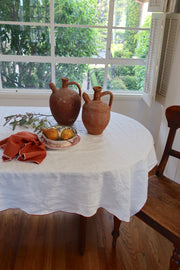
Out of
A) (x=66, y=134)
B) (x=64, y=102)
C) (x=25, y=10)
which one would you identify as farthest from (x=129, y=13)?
(x=66, y=134)

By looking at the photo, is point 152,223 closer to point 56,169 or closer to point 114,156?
point 114,156

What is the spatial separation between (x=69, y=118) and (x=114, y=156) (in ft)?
1.33

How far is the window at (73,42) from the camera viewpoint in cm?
234

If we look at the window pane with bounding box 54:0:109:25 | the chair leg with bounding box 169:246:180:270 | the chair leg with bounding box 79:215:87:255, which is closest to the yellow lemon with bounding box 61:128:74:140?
the chair leg with bounding box 79:215:87:255

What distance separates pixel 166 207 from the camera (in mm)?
1207

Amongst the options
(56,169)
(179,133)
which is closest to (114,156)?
(56,169)

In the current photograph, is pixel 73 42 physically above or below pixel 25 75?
above

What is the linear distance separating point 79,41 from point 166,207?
76.9 inches

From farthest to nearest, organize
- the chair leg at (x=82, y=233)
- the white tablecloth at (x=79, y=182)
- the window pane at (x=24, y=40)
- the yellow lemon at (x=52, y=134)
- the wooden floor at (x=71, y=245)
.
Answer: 1. the window pane at (x=24, y=40)
2. the wooden floor at (x=71, y=245)
3. the chair leg at (x=82, y=233)
4. the yellow lemon at (x=52, y=134)
5. the white tablecloth at (x=79, y=182)

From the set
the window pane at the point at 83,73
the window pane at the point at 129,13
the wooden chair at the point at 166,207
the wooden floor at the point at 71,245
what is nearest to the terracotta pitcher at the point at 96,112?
the wooden chair at the point at 166,207

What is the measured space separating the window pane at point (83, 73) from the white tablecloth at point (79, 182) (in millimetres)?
1635

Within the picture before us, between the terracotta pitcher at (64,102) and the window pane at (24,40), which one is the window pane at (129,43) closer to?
the window pane at (24,40)

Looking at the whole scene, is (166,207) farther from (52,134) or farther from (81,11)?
(81,11)

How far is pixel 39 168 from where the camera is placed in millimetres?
993
